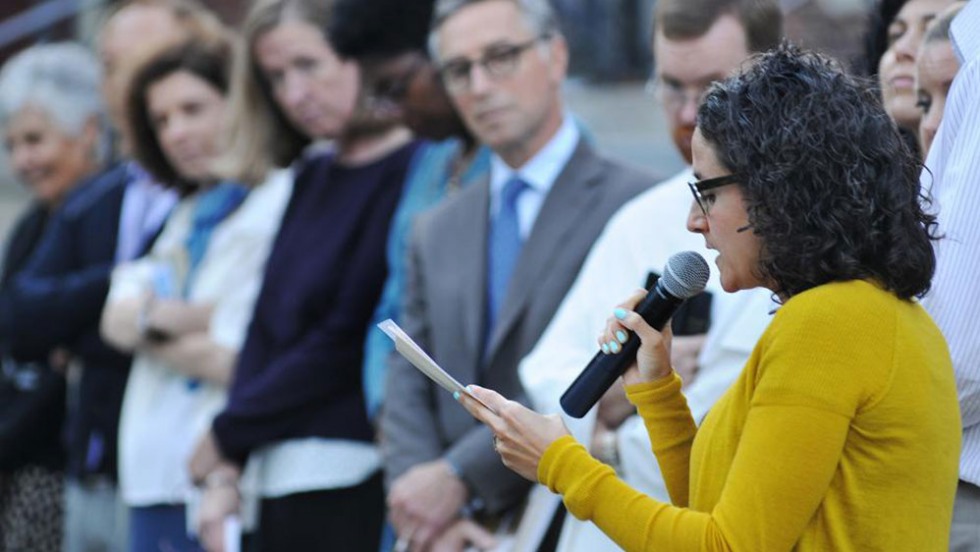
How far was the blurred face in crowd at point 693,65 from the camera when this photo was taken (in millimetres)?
3795

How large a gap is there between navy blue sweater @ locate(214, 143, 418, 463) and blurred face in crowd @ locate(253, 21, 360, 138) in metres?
0.22

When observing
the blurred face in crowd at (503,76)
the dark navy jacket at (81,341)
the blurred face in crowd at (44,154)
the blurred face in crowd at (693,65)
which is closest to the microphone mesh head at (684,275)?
the blurred face in crowd at (693,65)

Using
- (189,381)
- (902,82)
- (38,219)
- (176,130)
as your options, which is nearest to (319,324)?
(189,381)

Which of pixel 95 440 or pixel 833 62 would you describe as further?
pixel 95 440

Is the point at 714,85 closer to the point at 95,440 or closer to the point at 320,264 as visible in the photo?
the point at 320,264

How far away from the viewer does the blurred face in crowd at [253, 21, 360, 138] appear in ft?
16.6

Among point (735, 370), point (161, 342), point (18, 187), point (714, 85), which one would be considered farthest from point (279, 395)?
point (18, 187)

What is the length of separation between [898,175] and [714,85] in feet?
1.17

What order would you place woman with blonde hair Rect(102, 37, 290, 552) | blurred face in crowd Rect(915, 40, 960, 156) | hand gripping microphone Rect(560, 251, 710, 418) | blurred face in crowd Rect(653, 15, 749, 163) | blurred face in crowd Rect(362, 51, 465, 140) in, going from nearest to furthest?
1. hand gripping microphone Rect(560, 251, 710, 418)
2. blurred face in crowd Rect(915, 40, 960, 156)
3. blurred face in crowd Rect(653, 15, 749, 163)
4. blurred face in crowd Rect(362, 51, 465, 140)
5. woman with blonde hair Rect(102, 37, 290, 552)

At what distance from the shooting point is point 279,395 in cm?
472

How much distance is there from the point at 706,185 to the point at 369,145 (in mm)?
2715

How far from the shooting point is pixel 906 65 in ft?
11.4

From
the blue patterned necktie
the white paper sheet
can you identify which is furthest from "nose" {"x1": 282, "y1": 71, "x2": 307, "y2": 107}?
the white paper sheet

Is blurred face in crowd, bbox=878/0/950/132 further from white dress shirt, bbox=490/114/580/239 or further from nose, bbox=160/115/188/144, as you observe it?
nose, bbox=160/115/188/144
